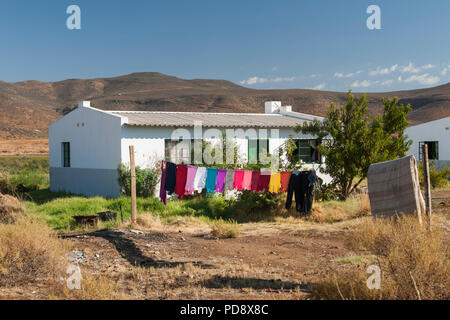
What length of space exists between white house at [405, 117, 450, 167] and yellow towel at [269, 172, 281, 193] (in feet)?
54.9

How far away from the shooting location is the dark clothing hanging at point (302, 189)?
13.5 m

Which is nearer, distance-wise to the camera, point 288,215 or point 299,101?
point 288,215

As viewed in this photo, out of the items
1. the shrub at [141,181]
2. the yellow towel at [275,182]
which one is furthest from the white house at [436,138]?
the shrub at [141,181]

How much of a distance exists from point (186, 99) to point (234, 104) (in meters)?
10.7

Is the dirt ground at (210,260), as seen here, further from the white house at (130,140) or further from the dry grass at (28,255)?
the white house at (130,140)

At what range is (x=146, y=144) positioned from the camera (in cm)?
1731

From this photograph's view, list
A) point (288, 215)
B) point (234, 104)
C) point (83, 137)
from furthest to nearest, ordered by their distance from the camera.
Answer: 1. point (234, 104)
2. point (83, 137)
3. point (288, 215)

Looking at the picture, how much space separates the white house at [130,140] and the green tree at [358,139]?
5.35 feet

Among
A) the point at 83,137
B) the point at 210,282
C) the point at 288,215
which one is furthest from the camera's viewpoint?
the point at 83,137

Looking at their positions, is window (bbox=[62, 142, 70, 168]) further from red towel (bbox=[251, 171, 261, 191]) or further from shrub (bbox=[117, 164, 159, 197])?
red towel (bbox=[251, 171, 261, 191])

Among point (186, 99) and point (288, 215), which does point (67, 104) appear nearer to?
point (186, 99)

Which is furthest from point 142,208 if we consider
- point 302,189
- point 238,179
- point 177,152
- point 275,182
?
point 302,189

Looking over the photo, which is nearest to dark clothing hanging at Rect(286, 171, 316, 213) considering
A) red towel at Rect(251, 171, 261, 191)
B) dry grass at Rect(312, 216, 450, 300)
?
red towel at Rect(251, 171, 261, 191)
